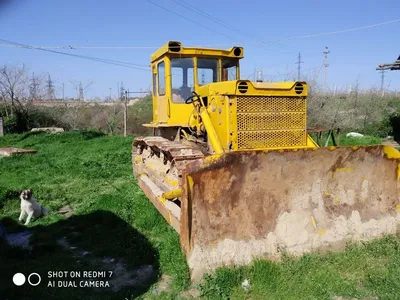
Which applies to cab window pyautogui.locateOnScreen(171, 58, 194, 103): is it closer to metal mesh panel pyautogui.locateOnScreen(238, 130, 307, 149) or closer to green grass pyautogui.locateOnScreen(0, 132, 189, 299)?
green grass pyautogui.locateOnScreen(0, 132, 189, 299)

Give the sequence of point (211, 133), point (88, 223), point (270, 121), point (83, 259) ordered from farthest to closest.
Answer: point (88, 223)
point (211, 133)
point (270, 121)
point (83, 259)

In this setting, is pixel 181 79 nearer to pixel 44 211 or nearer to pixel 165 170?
pixel 165 170

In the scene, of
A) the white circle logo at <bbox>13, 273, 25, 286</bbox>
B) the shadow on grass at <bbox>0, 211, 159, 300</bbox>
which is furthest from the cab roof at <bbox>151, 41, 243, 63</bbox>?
the white circle logo at <bbox>13, 273, 25, 286</bbox>

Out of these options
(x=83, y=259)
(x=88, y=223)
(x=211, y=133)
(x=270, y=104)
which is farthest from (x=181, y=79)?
(x=83, y=259)

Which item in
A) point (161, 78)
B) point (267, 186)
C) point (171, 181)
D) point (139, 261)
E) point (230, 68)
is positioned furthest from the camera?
point (161, 78)

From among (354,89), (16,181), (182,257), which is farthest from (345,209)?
(354,89)

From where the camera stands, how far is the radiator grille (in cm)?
509

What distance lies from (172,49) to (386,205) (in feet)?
13.7

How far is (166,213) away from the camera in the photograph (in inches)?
202

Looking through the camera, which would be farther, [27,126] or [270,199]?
[27,126]

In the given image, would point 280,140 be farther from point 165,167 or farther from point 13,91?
point 13,91

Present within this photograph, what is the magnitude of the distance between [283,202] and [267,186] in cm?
27

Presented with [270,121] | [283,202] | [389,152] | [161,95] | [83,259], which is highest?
[161,95]

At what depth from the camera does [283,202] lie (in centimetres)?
453
